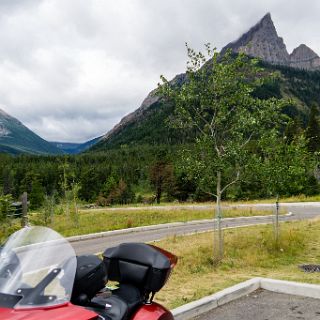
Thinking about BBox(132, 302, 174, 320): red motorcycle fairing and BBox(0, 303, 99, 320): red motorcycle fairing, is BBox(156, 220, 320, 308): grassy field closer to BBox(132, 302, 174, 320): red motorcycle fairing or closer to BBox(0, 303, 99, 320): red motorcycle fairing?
BBox(132, 302, 174, 320): red motorcycle fairing

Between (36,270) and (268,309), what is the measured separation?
176 inches

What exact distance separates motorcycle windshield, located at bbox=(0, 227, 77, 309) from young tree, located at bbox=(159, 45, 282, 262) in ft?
27.4

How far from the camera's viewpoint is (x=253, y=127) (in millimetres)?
11969

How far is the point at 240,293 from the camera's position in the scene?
24.5 ft

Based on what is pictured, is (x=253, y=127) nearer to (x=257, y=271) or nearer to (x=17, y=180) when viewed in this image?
(x=257, y=271)

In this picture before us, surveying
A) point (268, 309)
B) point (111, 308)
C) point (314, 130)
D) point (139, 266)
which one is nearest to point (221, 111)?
point (268, 309)

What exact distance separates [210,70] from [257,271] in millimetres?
5577

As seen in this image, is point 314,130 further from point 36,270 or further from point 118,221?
point 36,270

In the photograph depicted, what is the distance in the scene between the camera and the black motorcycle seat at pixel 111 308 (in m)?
3.55

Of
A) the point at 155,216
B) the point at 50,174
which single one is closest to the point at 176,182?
the point at 155,216

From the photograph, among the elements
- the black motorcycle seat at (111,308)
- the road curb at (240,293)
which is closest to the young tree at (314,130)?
the road curb at (240,293)

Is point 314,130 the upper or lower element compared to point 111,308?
upper

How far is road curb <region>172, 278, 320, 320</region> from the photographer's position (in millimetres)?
6386

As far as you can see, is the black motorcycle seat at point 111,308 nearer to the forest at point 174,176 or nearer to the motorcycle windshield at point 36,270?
the motorcycle windshield at point 36,270
